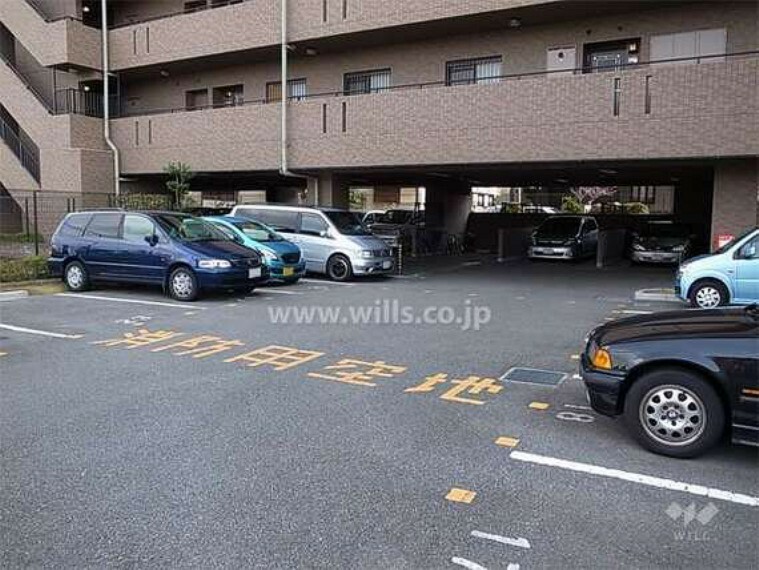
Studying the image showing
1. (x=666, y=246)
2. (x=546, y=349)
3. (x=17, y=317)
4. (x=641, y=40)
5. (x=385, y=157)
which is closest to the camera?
(x=546, y=349)

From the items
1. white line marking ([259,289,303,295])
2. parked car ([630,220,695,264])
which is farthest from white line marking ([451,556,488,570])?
parked car ([630,220,695,264])

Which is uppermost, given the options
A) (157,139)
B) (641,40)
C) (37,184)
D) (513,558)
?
(641,40)

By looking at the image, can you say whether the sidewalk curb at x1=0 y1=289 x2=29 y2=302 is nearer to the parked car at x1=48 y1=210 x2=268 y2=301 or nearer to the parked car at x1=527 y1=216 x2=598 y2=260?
the parked car at x1=48 y1=210 x2=268 y2=301

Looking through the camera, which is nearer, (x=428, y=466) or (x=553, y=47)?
(x=428, y=466)

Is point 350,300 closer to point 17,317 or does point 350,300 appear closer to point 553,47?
point 17,317

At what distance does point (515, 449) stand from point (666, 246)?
1700 cm

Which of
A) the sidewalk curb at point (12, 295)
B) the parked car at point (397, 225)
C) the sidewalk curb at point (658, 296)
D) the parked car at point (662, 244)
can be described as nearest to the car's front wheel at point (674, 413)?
the sidewalk curb at point (658, 296)

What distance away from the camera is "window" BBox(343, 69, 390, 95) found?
18.0 m

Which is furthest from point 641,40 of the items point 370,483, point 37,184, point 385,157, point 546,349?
point 37,184

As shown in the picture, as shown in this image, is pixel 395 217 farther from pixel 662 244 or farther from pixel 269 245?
pixel 269 245

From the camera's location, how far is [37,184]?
21.2 m

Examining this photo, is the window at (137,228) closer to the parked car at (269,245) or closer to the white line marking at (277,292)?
the parked car at (269,245)

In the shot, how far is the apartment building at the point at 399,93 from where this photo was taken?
12852mm

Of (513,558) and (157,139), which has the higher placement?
(157,139)
